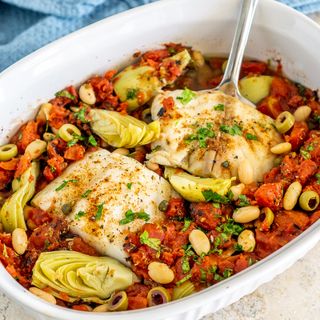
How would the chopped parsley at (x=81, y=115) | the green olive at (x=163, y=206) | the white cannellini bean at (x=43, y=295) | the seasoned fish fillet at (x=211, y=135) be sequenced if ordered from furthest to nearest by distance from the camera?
1. the chopped parsley at (x=81, y=115)
2. the seasoned fish fillet at (x=211, y=135)
3. the green olive at (x=163, y=206)
4. the white cannellini bean at (x=43, y=295)

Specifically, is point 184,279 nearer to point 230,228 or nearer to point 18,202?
point 230,228

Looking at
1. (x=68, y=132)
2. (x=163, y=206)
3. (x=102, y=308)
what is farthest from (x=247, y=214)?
(x=68, y=132)

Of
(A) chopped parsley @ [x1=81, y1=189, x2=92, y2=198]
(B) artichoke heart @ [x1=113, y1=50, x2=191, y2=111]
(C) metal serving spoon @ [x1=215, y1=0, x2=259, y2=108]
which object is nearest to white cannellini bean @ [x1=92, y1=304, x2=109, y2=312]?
(A) chopped parsley @ [x1=81, y1=189, x2=92, y2=198]

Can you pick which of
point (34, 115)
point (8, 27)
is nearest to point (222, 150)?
point (34, 115)

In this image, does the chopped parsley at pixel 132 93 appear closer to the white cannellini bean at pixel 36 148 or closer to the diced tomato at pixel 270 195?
the white cannellini bean at pixel 36 148

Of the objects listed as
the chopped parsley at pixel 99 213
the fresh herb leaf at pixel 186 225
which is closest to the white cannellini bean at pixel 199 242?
the fresh herb leaf at pixel 186 225

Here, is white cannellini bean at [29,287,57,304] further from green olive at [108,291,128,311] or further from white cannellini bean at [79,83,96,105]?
white cannellini bean at [79,83,96,105]

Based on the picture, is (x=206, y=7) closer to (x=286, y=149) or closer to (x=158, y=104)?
(x=158, y=104)
